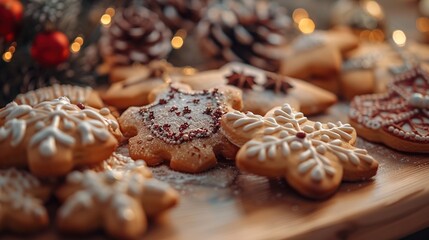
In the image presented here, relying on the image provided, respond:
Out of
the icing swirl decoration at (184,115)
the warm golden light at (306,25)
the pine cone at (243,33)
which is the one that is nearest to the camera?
the icing swirl decoration at (184,115)

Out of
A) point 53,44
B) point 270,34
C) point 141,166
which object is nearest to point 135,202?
point 141,166

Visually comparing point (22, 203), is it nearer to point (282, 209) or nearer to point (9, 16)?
point (282, 209)

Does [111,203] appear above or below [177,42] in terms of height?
below

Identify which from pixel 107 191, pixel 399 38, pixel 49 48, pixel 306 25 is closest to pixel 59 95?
pixel 49 48

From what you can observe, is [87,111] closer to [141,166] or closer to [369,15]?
[141,166]

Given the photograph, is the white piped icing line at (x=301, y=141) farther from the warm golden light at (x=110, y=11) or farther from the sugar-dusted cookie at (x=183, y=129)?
the warm golden light at (x=110, y=11)

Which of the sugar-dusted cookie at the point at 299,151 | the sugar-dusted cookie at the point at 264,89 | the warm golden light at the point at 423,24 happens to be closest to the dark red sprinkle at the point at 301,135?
the sugar-dusted cookie at the point at 299,151
